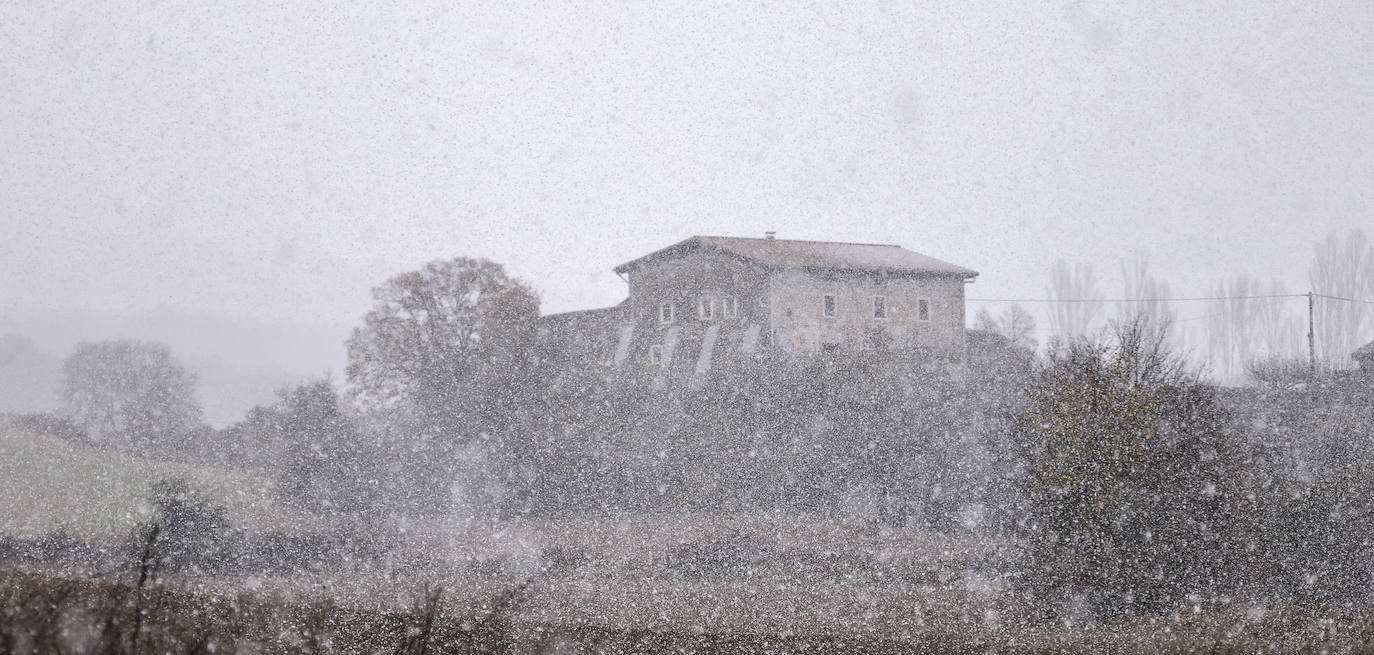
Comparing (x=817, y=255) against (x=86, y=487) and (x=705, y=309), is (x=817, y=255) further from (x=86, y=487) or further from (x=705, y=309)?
(x=86, y=487)

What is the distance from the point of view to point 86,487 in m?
30.5

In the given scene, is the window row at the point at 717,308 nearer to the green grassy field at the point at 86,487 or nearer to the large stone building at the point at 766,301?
the large stone building at the point at 766,301

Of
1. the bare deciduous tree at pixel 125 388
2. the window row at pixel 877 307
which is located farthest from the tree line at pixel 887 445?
the bare deciduous tree at pixel 125 388

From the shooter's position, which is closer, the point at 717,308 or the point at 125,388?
the point at 717,308

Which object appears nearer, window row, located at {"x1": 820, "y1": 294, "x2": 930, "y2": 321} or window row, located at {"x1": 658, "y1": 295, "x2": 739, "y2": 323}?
window row, located at {"x1": 658, "y1": 295, "x2": 739, "y2": 323}

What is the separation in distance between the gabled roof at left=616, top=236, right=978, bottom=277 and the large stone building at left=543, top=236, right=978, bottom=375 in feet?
0.19

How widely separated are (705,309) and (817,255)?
19.6 feet

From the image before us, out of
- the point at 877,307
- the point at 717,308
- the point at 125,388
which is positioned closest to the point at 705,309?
the point at 717,308

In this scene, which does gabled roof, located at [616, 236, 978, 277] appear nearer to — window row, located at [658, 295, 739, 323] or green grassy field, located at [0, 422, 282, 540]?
window row, located at [658, 295, 739, 323]

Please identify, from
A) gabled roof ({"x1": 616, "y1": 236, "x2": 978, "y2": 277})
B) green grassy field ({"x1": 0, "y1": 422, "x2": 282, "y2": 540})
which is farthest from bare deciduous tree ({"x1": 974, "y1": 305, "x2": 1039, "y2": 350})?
green grassy field ({"x1": 0, "y1": 422, "x2": 282, "y2": 540})

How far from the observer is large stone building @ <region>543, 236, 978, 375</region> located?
136 feet

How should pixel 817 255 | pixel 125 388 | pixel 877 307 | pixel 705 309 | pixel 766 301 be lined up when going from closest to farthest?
pixel 766 301 → pixel 705 309 → pixel 877 307 → pixel 817 255 → pixel 125 388

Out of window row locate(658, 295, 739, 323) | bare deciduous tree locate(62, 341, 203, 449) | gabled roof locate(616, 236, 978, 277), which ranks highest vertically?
gabled roof locate(616, 236, 978, 277)

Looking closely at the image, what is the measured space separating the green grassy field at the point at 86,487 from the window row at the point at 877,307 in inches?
918
